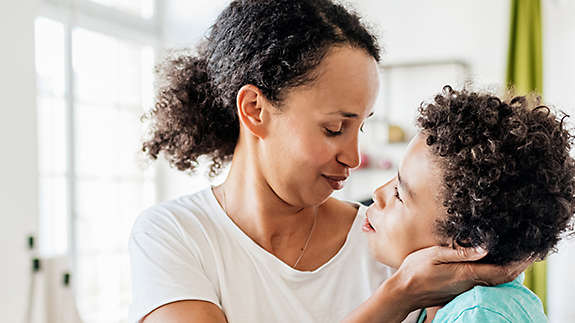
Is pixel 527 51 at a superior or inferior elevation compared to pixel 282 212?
superior

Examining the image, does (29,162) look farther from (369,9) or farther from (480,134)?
(369,9)

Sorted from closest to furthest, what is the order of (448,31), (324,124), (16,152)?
(324,124)
(16,152)
(448,31)

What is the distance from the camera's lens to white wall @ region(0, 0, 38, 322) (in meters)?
2.56

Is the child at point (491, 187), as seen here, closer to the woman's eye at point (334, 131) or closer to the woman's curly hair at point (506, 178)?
the woman's curly hair at point (506, 178)

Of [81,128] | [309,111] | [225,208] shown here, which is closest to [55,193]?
[81,128]

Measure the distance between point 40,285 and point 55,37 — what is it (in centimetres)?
133

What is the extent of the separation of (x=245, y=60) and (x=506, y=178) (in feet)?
1.92

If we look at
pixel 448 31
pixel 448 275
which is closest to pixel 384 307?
pixel 448 275

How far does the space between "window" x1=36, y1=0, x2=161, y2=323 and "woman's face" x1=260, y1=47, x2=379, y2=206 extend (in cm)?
168

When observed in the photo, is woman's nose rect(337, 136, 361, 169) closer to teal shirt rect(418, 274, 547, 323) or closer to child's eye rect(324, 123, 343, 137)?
child's eye rect(324, 123, 343, 137)

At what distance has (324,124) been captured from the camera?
119 cm

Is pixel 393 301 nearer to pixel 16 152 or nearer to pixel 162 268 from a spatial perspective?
pixel 162 268

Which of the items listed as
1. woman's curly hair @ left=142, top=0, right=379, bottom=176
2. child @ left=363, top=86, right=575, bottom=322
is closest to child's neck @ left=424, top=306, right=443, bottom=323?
child @ left=363, top=86, right=575, bottom=322

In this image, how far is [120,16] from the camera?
3.78 metres
